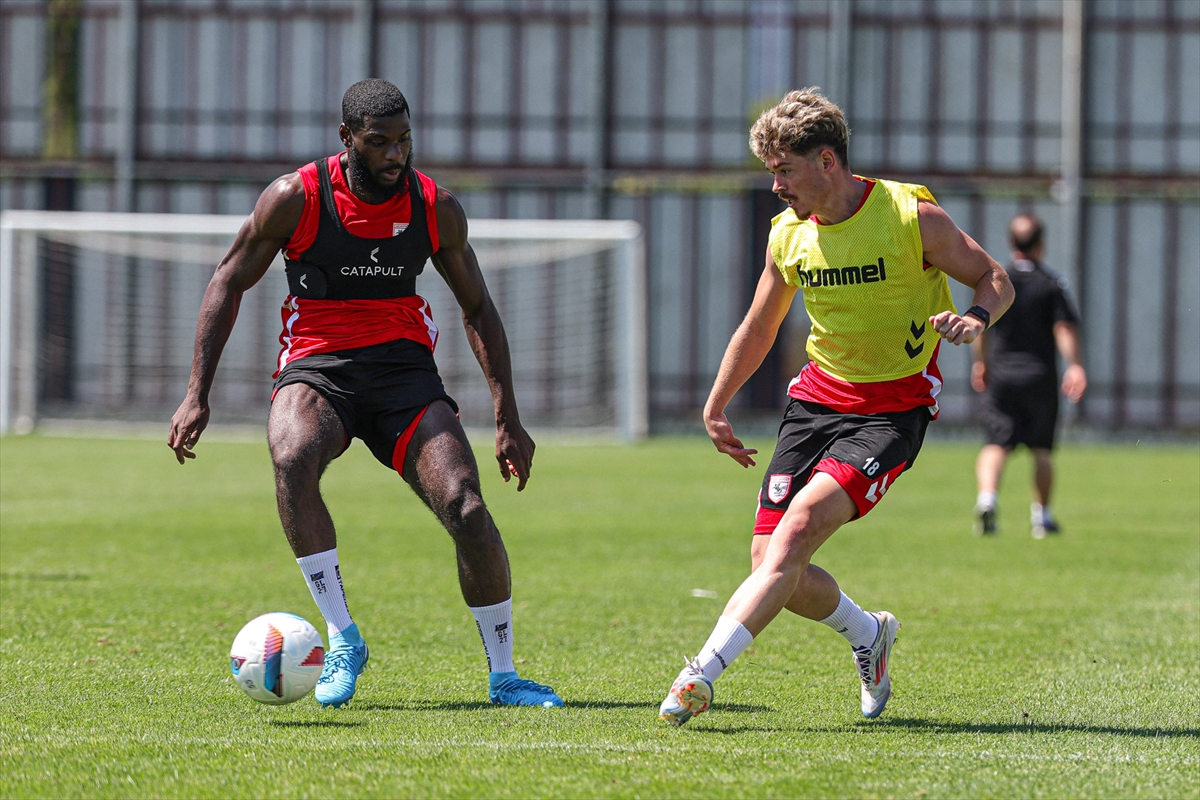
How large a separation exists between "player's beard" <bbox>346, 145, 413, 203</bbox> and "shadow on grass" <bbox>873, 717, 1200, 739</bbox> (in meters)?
2.34

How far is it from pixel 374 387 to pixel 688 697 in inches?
60.8

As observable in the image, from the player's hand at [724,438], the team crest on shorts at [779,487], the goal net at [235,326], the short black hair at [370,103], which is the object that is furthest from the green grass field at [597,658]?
the goal net at [235,326]

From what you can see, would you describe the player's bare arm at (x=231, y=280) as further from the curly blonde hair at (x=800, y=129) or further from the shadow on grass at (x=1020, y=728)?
the shadow on grass at (x=1020, y=728)

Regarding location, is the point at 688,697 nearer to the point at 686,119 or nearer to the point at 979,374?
the point at 979,374

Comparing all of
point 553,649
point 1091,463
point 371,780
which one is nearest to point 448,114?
point 1091,463

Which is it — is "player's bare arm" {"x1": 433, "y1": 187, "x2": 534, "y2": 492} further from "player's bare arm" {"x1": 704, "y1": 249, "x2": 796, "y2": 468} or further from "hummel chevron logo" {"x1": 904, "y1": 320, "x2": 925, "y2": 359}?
"hummel chevron logo" {"x1": 904, "y1": 320, "x2": 925, "y2": 359}

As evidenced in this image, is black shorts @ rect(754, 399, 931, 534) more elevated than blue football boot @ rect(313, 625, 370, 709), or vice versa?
black shorts @ rect(754, 399, 931, 534)

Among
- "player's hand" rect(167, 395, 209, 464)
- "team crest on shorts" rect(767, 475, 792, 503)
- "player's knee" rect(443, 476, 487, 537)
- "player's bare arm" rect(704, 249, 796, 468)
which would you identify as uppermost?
"player's bare arm" rect(704, 249, 796, 468)

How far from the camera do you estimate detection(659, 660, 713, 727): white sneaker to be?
14.0 ft

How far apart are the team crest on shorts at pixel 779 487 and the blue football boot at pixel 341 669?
4.79 feet

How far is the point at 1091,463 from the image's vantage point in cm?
1970

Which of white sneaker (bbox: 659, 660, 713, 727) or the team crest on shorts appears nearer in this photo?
white sneaker (bbox: 659, 660, 713, 727)

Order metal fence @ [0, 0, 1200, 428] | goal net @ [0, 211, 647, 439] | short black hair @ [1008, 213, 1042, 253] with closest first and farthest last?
short black hair @ [1008, 213, 1042, 253] < goal net @ [0, 211, 647, 439] < metal fence @ [0, 0, 1200, 428]

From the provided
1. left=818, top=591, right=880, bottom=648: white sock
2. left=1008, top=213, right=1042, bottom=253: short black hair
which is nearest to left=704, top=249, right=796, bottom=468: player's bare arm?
left=818, top=591, right=880, bottom=648: white sock
